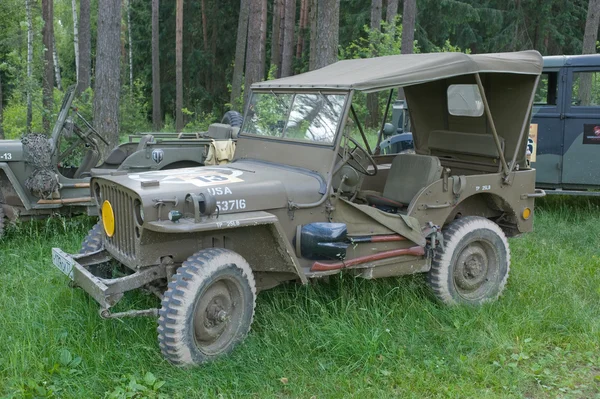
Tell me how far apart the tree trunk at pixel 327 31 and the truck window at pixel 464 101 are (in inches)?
149

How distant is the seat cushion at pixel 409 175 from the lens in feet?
17.5

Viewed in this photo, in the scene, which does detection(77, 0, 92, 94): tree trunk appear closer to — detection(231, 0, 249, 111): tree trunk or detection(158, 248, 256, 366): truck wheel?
detection(231, 0, 249, 111): tree trunk

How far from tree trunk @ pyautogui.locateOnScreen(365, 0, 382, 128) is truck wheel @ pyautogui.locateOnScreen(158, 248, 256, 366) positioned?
1333cm

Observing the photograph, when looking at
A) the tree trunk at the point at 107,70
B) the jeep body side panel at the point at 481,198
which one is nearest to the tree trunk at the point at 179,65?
the tree trunk at the point at 107,70

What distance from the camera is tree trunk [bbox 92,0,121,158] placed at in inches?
373

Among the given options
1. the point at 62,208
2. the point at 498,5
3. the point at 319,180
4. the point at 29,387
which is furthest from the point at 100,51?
the point at 498,5

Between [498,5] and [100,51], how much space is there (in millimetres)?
18309

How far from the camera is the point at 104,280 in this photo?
3.98 meters

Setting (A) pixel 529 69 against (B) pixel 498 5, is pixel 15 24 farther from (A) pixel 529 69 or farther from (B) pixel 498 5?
(A) pixel 529 69

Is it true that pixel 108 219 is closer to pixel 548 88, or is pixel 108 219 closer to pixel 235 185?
pixel 235 185

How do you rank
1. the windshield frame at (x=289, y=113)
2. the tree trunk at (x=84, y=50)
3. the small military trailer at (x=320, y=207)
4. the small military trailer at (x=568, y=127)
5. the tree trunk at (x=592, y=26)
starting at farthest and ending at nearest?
1. the tree trunk at (x=84, y=50)
2. the tree trunk at (x=592, y=26)
3. the small military trailer at (x=568, y=127)
4. the windshield frame at (x=289, y=113)
5. the small military trailer at (x=320, y=207)

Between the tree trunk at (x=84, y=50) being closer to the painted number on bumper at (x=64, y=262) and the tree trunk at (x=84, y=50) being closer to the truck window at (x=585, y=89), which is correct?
the truck window at (x=585, y=89)

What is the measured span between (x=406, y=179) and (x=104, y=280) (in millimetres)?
2834

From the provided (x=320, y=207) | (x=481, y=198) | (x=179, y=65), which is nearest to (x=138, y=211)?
(x=320, y=207)
